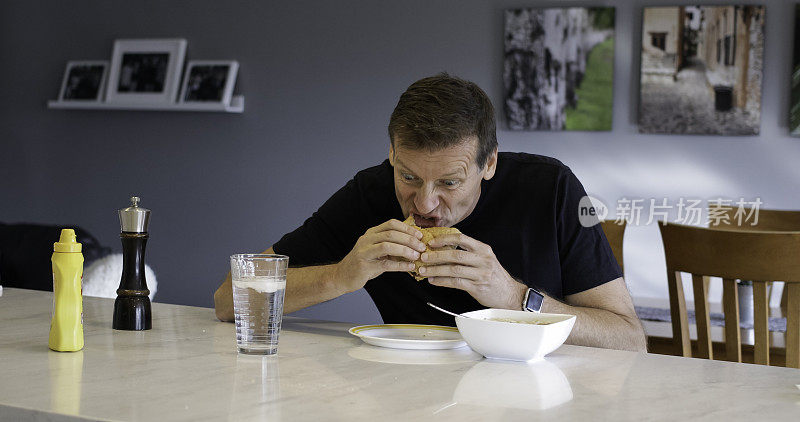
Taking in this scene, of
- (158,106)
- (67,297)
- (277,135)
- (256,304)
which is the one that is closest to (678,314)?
(256,304)

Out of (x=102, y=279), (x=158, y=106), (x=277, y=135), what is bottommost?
(x=102, y=279)

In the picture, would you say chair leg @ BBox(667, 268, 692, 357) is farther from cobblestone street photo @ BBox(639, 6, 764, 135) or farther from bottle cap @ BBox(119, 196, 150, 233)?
cobblestone street photo @ BBox(639, 6, 764, 135)

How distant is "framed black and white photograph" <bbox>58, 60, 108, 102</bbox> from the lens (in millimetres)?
5191

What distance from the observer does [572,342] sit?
5.43ft

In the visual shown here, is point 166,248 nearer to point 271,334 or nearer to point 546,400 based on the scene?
point 271,334

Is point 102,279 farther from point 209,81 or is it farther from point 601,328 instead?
point 601,328

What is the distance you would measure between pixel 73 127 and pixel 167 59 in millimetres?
836

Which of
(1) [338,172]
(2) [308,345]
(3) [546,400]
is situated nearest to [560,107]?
(1) [338,172]

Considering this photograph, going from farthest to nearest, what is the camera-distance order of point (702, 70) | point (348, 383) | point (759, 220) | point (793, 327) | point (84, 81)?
1. point (84, 81)
2. point (702, 70)
3. point (759, 220)
4. point (793, 327)
5. point (348, 383)

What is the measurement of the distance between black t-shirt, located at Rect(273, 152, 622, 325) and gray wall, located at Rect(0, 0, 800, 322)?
91.7 inches

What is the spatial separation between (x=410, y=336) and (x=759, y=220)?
261cm

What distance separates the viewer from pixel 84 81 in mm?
5230

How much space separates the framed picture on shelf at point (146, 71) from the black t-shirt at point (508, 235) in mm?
3169

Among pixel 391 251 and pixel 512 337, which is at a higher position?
pixel 391 251
